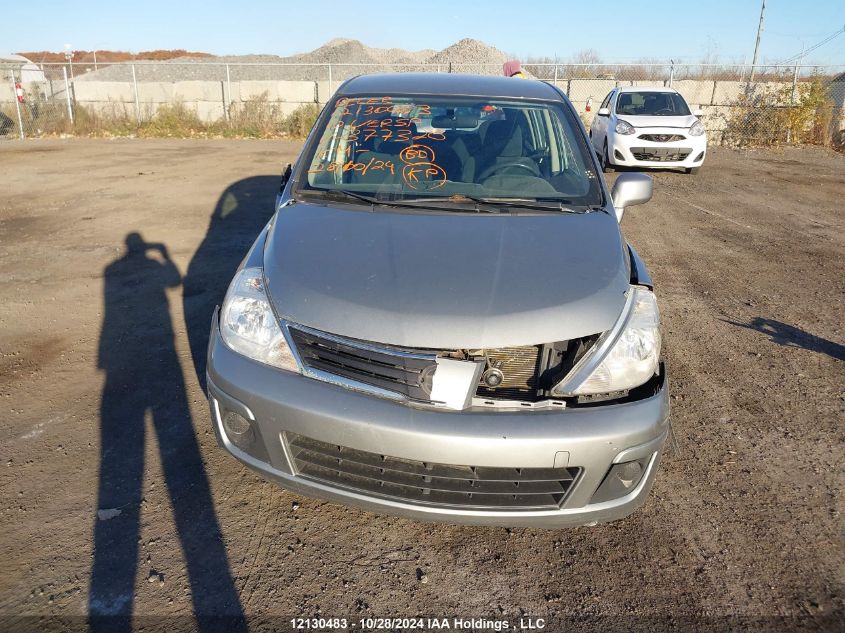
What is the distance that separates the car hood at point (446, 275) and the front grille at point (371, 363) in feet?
0.15

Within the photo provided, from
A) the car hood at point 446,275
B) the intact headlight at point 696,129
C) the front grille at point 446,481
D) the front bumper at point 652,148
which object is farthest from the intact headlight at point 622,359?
the intact headlight at point 696,129

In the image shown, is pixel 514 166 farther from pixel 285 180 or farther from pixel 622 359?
pixel 622 359

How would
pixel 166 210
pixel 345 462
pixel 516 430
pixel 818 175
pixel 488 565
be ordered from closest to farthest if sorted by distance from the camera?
pixel 516 430
pixel 345 462
pixel 488 565
pixel 166 210
pixel 818 175

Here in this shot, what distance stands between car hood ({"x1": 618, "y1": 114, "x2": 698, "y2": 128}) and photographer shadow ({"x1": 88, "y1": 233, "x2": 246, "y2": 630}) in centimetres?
1049

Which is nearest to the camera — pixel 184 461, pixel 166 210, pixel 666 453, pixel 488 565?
pixel 488 565

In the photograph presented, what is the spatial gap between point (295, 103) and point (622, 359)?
2140 cm

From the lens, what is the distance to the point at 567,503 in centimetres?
228

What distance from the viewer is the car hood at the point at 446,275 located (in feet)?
7.41

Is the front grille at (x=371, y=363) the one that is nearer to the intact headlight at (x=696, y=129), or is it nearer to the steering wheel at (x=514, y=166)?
the steering wheel at (x=514, y=166)

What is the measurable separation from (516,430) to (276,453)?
883 mm

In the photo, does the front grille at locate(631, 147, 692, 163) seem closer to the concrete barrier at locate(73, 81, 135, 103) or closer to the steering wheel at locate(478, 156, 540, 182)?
the steering wheel at locate(478, 156, 540, 182)

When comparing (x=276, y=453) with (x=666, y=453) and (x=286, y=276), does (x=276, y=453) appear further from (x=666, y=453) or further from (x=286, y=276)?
(x=666, y=453)

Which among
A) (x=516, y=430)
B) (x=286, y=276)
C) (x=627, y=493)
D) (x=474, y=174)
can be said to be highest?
(x=474, y=174)

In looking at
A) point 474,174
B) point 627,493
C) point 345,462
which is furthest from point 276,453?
point 474,174
